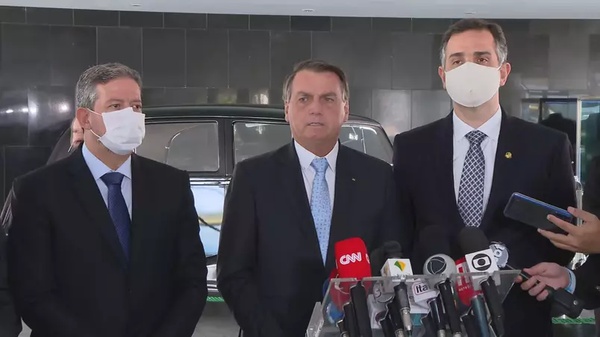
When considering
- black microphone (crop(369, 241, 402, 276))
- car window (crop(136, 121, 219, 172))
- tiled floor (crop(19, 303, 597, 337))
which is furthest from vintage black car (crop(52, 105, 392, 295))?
→ black microphone (crop(369, 241, 402, 276))

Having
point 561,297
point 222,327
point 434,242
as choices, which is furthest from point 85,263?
point 222,327

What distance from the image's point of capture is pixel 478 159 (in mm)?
2785

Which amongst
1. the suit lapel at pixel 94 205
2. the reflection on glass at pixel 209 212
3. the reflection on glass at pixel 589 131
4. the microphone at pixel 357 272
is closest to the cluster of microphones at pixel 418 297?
the microphone at pixel 357 272

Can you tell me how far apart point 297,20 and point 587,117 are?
4219mm

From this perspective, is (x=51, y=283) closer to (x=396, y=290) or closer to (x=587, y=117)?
(x=396, y=290)

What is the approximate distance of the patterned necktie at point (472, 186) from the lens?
9.03 feet

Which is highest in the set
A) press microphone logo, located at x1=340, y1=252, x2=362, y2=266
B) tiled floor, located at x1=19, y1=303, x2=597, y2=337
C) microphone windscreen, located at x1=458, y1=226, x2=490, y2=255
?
microphone windscreen, located at x1=458, y1=226, x2=490, y2=255

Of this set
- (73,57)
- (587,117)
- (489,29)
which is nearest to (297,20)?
(73,57)

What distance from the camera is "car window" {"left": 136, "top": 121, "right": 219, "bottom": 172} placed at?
6.34 meters

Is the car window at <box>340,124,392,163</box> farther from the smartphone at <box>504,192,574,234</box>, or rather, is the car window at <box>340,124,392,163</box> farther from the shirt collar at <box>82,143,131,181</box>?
the smartphone at <box>504,192,574,234</box>

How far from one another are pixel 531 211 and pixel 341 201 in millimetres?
660

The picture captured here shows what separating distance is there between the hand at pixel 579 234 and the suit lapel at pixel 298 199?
74 cm

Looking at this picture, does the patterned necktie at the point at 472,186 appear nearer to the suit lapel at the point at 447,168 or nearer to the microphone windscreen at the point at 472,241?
the suit lapel at the point at 447,168

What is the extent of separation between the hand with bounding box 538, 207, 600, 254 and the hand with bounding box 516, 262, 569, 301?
0.08m
